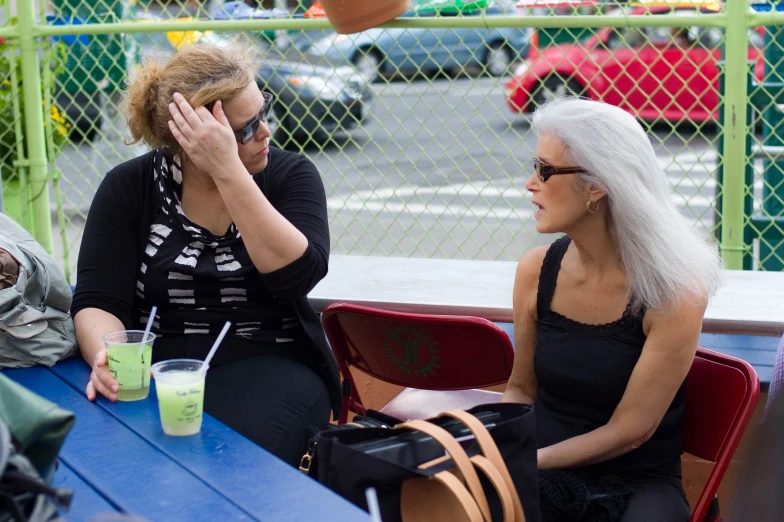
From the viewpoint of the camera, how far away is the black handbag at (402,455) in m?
1.57

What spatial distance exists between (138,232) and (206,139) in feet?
1.29

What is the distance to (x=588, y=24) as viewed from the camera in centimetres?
303

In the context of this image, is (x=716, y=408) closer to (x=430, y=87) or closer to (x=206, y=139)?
(x=206, y=139)

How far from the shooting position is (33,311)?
2.16 m

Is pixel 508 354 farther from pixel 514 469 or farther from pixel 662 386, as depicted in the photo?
pixel 514 469

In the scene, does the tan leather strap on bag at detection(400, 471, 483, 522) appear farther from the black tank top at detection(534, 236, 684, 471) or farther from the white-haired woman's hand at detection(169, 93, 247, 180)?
the white-haired woman's hand at detection(169, 93, 247, 180)

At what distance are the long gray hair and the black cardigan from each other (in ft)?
2.02

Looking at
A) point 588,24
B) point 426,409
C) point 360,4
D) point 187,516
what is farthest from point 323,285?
point 187,516

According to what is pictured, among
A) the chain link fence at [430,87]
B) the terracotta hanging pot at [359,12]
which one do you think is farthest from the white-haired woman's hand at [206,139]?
the terracotta hanging pot at [359,12]

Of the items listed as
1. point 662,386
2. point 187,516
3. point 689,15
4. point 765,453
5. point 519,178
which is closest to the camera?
point 187,516

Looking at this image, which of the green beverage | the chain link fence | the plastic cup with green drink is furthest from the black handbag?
the chain link fence

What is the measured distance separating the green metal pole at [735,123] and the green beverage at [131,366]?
1947mm

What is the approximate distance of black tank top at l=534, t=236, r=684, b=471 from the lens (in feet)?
7.00

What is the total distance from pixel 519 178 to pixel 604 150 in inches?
283
